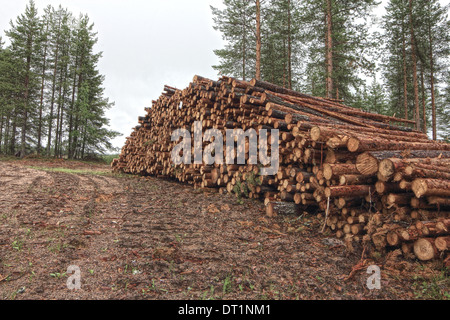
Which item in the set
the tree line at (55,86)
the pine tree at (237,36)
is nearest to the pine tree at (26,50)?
the tree line at (55,86)

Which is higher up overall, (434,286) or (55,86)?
(55,86)

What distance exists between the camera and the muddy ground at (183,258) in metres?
2.51

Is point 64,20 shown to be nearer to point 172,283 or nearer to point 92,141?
point 92,141

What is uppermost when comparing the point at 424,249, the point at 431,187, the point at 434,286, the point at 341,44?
the point at 341,44

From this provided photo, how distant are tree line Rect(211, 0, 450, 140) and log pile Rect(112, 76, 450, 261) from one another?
25.7 ft

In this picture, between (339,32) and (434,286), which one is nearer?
(434,286)

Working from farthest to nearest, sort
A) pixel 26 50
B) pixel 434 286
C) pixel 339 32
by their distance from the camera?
pixel 26 50 → pixel 339 32 → pixel 434 286

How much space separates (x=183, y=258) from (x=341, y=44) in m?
14.2

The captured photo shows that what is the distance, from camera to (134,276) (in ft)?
8.61

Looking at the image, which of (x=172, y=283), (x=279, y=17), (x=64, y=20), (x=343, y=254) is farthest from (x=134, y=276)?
(x=64, y=20)

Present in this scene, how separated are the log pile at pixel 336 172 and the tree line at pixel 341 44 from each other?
7.84m

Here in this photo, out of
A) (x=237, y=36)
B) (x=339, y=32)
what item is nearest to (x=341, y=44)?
(x=339, y=32)

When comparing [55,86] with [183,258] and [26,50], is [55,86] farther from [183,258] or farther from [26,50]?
[183,258]

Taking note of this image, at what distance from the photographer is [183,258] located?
3135 mm
